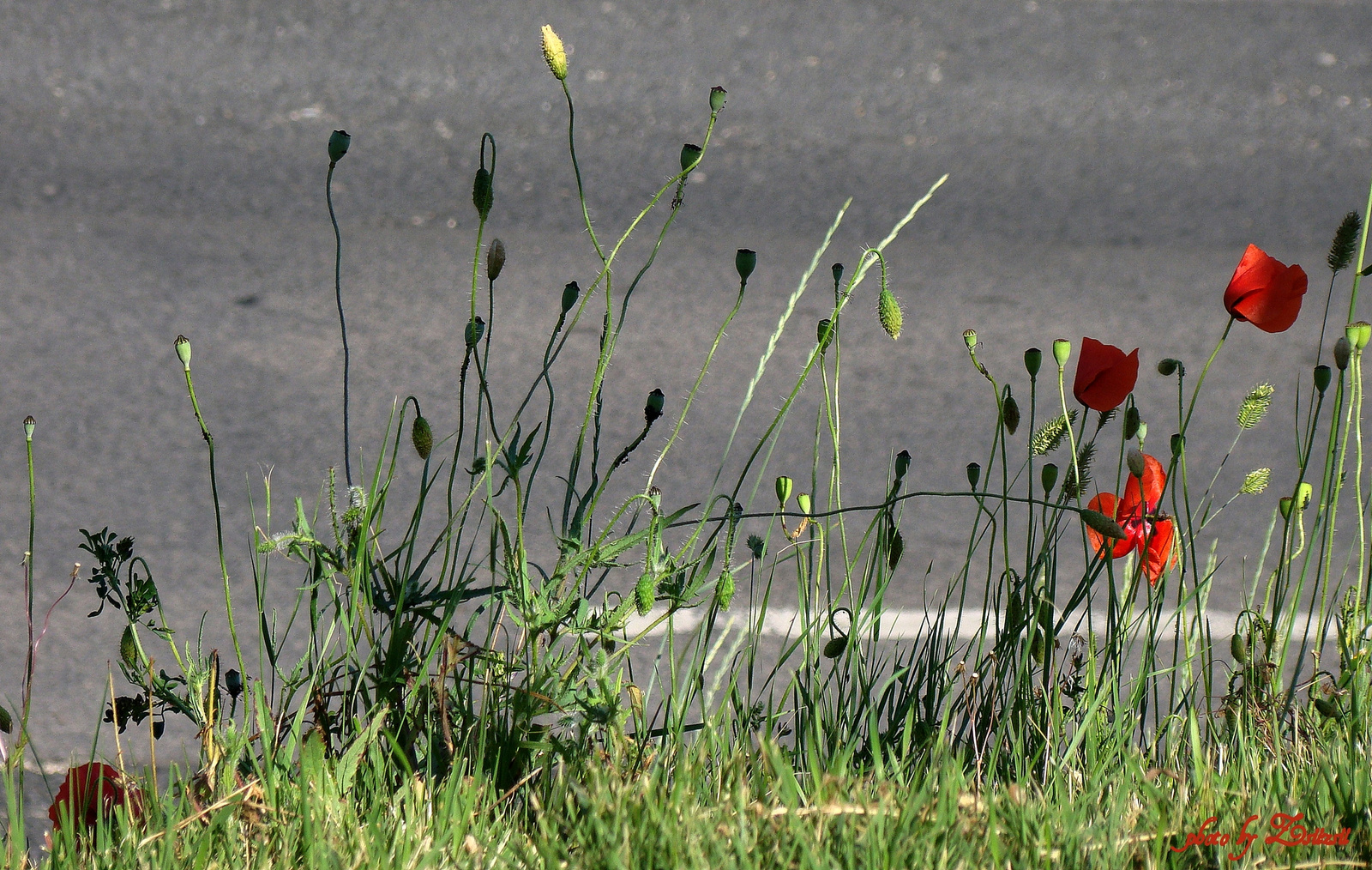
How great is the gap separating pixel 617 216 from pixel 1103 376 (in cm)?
324

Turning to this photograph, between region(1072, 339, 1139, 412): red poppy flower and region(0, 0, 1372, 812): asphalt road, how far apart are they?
148cm

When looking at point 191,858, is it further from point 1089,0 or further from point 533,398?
point 1089,0

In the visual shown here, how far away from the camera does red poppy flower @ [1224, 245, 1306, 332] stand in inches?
56.6

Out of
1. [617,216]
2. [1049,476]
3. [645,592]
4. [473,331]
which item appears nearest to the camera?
[645,592]

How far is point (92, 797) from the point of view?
1.38 m

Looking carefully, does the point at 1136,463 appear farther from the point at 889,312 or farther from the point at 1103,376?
the point at 889,312

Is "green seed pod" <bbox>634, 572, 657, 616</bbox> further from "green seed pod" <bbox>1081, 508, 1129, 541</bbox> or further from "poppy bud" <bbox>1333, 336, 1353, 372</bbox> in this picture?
"poppy bud" <bbox>1333, 336, 1353, 372</bbox>

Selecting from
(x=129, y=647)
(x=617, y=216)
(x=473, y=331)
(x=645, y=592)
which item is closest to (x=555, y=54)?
(x=473, y=331)

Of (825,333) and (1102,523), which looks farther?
(825,333)

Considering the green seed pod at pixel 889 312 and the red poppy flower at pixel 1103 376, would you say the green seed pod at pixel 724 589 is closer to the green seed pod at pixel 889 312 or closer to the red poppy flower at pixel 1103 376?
the green seed pod at pixel 889 312

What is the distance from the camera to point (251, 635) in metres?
2.50

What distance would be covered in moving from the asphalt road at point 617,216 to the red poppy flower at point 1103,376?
4.86 ft

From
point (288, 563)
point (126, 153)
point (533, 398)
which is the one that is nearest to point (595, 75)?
point (126, 153)

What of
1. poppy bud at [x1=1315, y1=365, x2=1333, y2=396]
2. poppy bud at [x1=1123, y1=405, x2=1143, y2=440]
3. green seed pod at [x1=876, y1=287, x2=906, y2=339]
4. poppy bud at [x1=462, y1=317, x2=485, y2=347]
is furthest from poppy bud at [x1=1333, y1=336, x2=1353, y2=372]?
poppy bud at [x1=462, y1=317, x2=485, y2=347]
